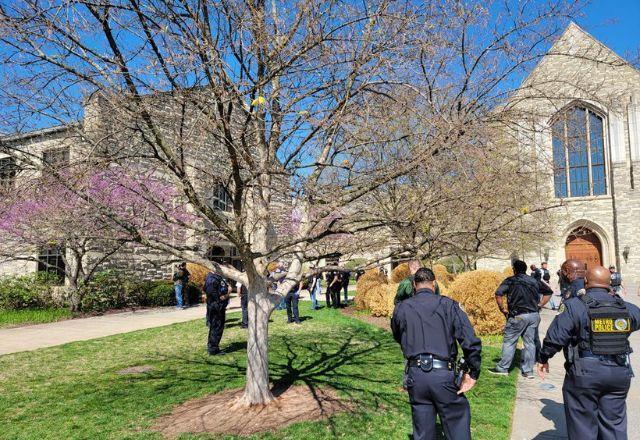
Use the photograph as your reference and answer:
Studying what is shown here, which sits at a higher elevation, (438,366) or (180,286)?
(438,366)

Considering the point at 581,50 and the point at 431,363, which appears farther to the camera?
the point at 581,50

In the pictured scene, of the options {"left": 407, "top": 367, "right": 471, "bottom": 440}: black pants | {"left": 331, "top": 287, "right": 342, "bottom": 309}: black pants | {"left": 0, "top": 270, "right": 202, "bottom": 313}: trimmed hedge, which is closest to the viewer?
{"left": 407, "top": 367, "right": 471, "bottom": 440}: black pants

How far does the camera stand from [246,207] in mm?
5301

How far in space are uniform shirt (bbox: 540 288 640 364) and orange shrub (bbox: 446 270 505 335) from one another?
250 inches

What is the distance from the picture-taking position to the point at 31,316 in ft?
43.2

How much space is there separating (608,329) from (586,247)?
30.5 metres

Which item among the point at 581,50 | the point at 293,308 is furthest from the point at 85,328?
the point at 581,50

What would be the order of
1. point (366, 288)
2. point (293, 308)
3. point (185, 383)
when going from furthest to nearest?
point (366, 288)
point (293, 308)
point (185, 383)

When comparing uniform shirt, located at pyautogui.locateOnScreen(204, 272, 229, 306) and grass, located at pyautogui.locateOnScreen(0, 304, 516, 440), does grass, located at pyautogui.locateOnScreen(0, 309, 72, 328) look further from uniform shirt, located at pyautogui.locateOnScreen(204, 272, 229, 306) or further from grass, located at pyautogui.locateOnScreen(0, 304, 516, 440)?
uniform shirt, located at pyautogui.locateOnScreen(204, 272, 229, 306)

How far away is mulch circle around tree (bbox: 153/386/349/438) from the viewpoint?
4555 mm

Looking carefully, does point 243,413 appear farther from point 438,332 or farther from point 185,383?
point 438,332

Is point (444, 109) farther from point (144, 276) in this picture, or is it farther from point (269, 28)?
point (144, 276)

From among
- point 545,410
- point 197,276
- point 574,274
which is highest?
point 574,274

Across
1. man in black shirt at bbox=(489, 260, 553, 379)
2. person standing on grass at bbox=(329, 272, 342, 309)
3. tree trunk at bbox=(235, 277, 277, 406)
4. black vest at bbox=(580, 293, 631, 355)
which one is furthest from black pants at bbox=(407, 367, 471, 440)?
person standing on grass at bbox=(329, 272, 342, 309)
